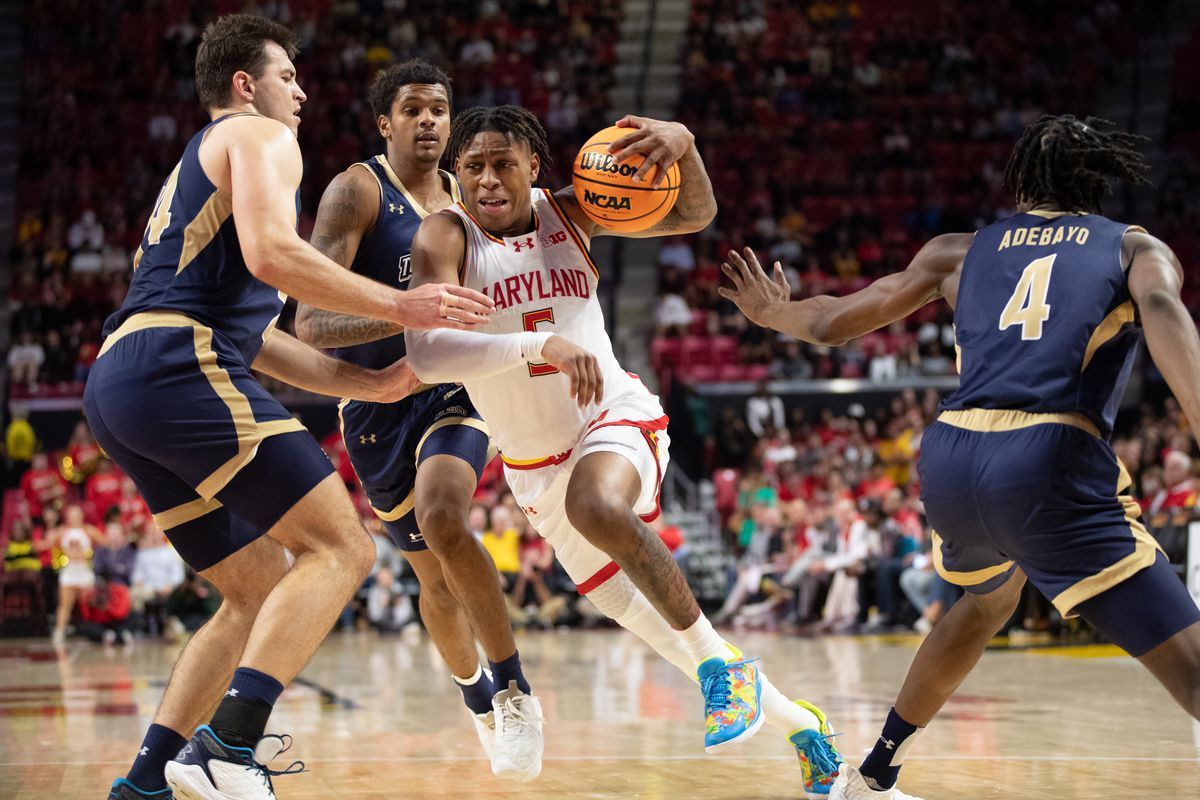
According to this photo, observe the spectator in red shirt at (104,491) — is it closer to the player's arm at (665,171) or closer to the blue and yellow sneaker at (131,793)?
the player's arm at (665,171)

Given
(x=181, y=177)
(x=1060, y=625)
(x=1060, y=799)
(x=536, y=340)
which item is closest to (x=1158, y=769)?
(x=1060, y=799)

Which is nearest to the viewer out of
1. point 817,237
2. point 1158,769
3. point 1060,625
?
point 1158,769

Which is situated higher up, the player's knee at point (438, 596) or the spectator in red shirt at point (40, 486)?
the player's knee at point (438, 596)

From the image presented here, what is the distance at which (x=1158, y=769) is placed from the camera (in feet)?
18.4

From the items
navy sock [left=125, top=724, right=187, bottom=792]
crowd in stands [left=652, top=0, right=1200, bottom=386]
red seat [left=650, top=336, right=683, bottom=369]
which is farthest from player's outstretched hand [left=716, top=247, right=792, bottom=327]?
crowd in stands [left=652, top=0, right=1200, bottom=386]

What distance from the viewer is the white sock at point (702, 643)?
15.6 feet

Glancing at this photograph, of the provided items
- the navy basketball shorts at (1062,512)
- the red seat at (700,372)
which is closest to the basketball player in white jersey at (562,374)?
the navy basketball shorts at (1062,512)

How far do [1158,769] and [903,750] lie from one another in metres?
1.58

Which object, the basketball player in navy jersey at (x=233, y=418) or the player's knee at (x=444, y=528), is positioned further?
the player's knee at (x=444, y=528)

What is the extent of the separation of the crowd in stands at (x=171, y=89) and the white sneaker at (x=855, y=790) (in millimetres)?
15916

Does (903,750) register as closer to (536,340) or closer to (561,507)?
(561,507)

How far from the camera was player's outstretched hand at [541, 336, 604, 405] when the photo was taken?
173 inches

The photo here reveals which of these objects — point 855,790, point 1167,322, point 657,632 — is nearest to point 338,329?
point 657,632

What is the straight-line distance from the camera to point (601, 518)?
4547mm
